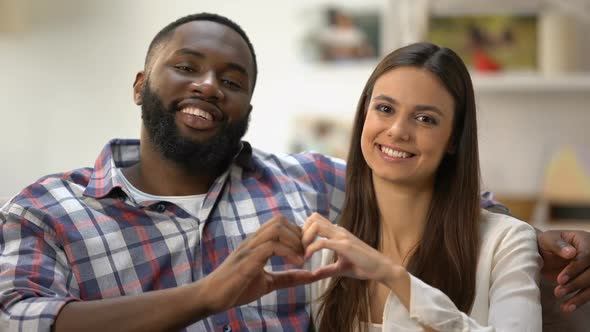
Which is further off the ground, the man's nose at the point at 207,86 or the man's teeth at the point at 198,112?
the man's nose at the point at 207,86

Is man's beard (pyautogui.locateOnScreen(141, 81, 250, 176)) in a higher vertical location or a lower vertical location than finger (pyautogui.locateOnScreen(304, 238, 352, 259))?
higher

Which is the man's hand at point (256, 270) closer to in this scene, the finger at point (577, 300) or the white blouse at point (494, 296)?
the white blouse at point (494, 296)

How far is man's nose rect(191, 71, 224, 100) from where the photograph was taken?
1.68 m

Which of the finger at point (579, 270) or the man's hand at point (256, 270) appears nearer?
the man's hand at point (256, 270)

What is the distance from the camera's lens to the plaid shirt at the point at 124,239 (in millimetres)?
1415

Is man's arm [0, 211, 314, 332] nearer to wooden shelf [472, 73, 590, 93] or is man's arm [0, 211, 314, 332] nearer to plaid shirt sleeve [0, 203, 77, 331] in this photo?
plaid shirt sleeve [0, 203, 77, 331]

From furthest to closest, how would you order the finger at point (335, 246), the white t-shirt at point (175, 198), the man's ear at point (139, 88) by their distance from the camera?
the man's ear at point (139, 88), the white t-shirt at point (175, 198), the finger at point (335, 246)

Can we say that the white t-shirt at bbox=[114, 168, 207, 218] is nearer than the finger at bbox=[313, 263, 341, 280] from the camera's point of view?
No

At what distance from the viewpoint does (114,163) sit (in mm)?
1733

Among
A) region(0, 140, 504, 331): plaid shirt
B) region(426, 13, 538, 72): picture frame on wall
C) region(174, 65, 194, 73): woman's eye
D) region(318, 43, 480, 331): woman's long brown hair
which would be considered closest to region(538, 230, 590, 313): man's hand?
region(318, 43, 480, 331): woman's long brown hair

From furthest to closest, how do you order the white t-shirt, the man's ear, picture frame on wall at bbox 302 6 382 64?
picture frame on wall at bbox 302 6 382 64, the man's ear, the white t-shirt

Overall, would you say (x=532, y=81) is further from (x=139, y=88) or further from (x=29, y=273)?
(x=29, y=273)

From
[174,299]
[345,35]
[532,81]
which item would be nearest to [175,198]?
[174,299]

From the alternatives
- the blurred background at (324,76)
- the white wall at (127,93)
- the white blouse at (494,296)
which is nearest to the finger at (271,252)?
the white blouse at (494,296)
